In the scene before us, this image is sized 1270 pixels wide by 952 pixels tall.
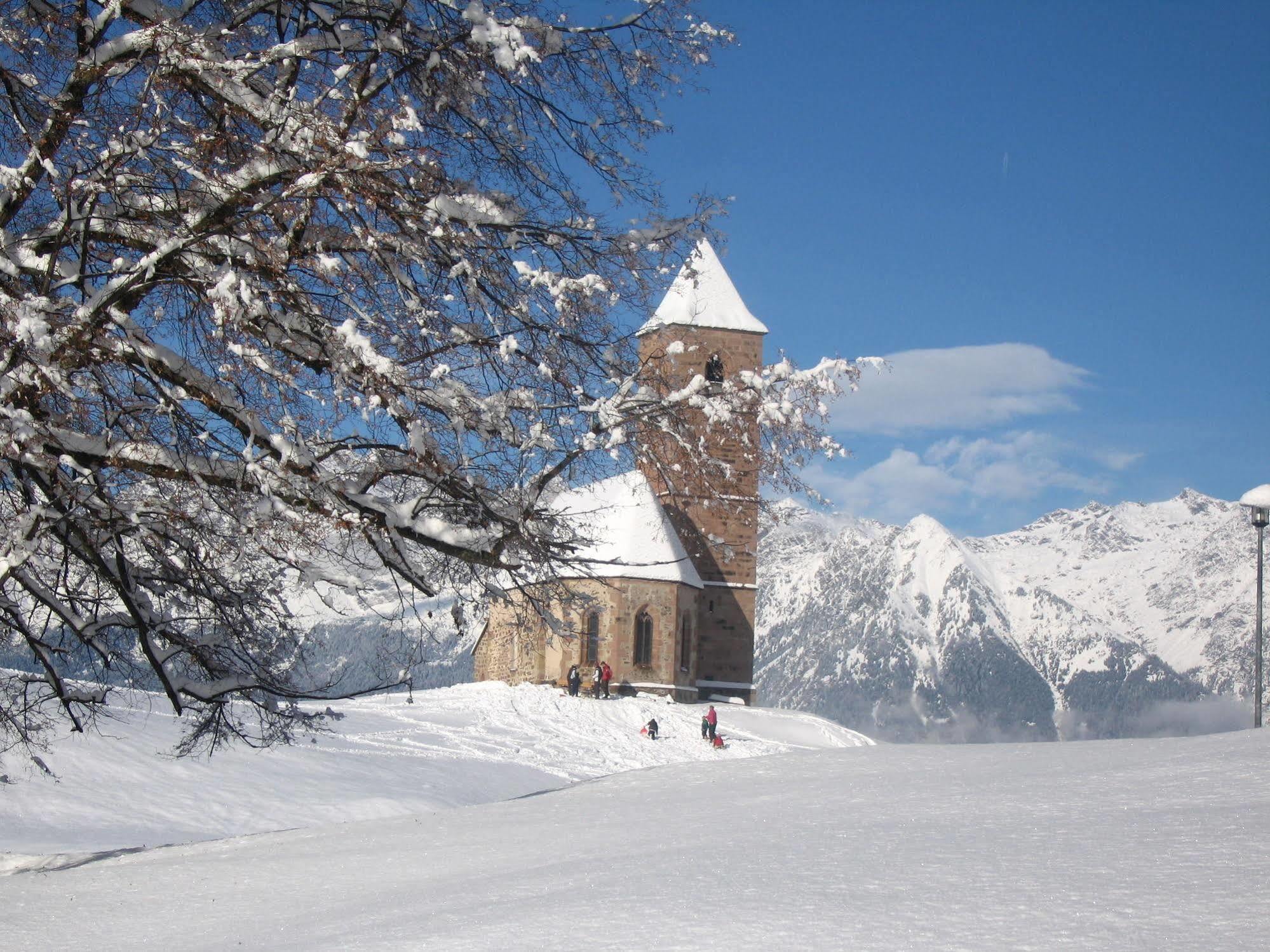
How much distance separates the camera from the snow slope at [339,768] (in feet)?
57.4

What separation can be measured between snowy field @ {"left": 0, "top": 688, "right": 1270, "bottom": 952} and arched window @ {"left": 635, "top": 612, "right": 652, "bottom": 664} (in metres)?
34.1

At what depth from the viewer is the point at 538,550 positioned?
6992mm

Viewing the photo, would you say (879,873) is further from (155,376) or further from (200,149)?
(200,149)

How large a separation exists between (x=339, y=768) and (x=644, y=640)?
71.4 feet

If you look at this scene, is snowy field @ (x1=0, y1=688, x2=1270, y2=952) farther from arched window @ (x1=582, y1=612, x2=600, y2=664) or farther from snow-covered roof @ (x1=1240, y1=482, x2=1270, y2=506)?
arched window @ (x1=582, y1=612, x2=600, y2=664)

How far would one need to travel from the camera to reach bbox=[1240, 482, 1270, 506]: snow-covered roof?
1639cm

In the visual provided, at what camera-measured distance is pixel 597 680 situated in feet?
138

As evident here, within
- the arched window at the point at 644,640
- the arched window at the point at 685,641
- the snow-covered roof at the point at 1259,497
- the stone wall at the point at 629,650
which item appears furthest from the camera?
the arched window at the point at 685,641

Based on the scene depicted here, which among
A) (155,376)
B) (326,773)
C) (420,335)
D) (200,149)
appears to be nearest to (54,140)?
(200,149)

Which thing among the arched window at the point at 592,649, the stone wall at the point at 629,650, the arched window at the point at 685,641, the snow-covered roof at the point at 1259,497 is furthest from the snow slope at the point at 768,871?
the arched window at the point at 685,641

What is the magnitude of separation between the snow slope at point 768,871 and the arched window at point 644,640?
3475 centimetres

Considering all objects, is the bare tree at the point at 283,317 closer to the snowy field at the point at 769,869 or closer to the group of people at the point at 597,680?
the snowy field at the point at 769,869

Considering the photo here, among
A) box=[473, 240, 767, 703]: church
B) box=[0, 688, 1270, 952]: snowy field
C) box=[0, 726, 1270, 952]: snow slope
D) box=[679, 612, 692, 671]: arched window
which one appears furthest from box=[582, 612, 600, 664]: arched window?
box=[0, 726, 1270, 952]: snow slope

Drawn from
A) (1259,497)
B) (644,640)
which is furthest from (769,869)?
(644,640)
